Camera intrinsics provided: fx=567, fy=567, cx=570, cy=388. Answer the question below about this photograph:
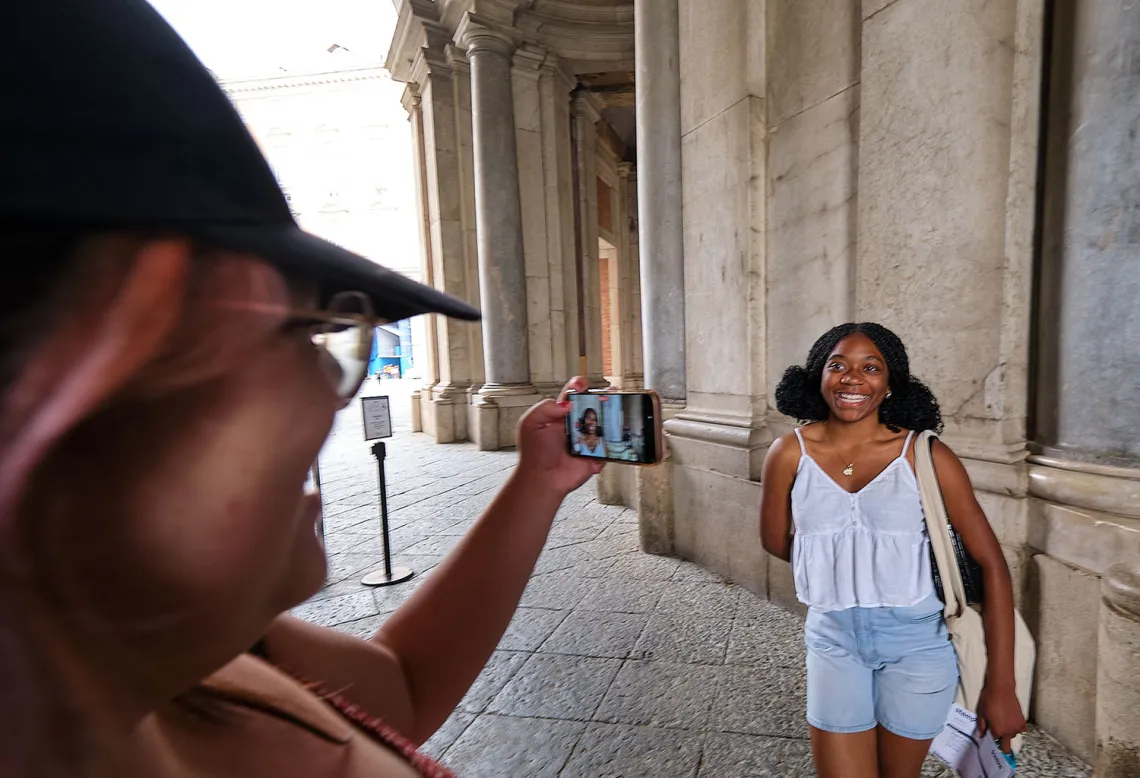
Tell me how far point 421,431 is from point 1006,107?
9.65 m

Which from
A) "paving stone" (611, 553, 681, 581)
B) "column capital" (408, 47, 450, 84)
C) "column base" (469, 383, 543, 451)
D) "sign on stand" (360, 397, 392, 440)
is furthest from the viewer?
"column capital" (408, 47, 450, 84)

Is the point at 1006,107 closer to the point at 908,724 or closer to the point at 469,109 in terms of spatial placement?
the point at 908,724

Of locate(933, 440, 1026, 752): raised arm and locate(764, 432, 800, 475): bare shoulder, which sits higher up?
locate(764, 432, 800, 475): bare shoulder

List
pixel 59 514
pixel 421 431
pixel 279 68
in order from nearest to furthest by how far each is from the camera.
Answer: pixel 59 514, pixel 421 431, pixel 279 68

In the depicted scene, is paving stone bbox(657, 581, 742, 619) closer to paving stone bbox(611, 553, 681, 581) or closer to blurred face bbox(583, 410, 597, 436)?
paving stone bbox(611, 553, 681, 581)

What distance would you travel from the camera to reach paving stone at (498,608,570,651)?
9.66ft

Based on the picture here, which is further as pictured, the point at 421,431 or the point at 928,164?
the point at 421,431

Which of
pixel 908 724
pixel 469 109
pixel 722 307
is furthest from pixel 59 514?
pixel 469 109

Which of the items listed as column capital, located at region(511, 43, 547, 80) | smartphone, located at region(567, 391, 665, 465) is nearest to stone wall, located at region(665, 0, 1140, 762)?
smartphone, located at region(567, 391, 665, 465)

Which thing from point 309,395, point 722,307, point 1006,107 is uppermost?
point 1006,107

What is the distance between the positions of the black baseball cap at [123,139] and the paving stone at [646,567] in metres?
3.64

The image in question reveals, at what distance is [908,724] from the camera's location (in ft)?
5.09

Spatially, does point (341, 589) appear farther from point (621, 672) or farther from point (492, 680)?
point (621, 672)

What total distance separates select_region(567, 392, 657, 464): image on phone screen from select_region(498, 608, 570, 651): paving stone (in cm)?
192
